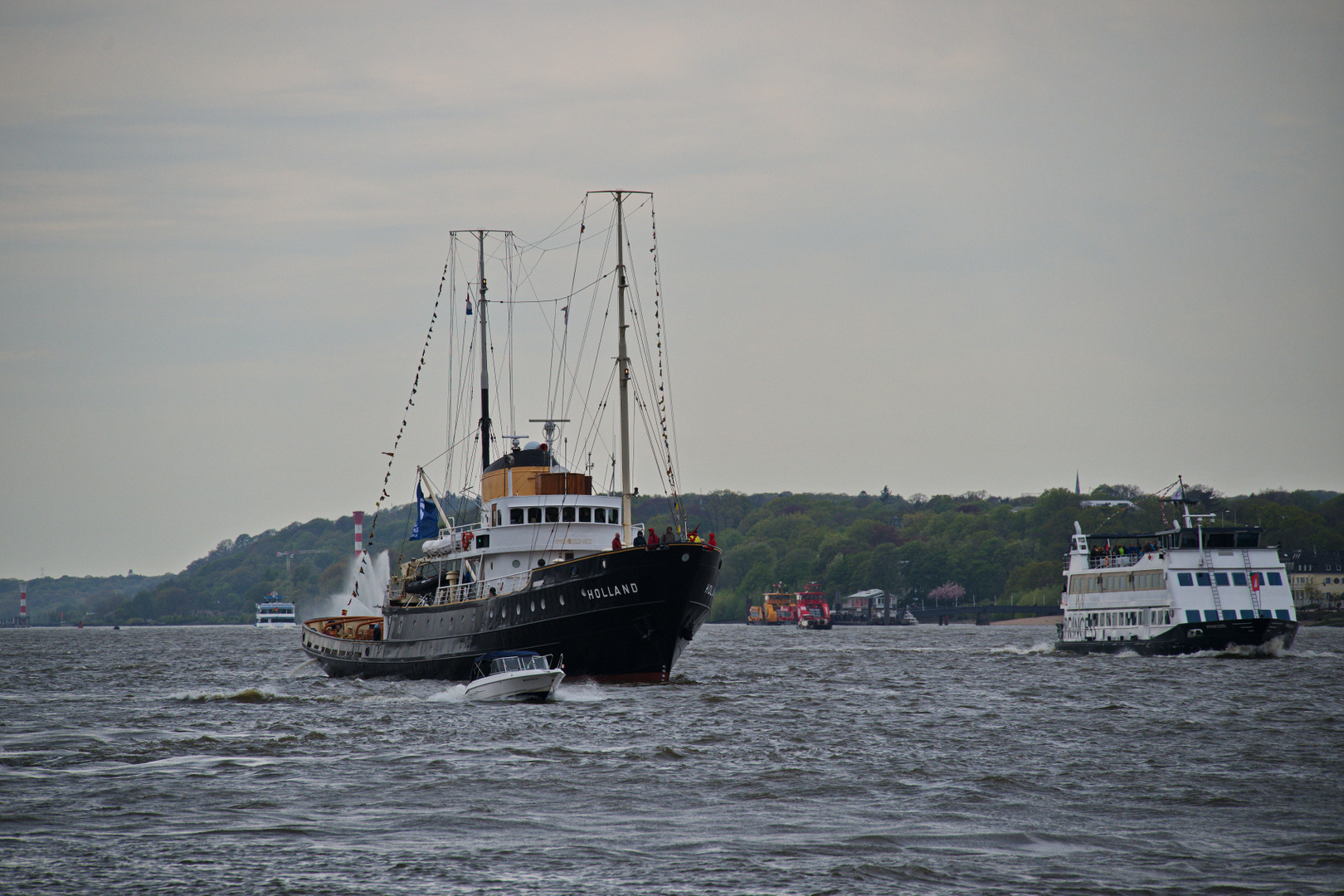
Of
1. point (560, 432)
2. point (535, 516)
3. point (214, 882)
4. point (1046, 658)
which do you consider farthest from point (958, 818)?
point (1046, 658)

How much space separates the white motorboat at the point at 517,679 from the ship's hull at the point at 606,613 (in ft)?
9.05

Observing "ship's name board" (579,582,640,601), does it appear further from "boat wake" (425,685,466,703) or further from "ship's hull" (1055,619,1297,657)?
"ship's hull" (1055,619,1297,657)

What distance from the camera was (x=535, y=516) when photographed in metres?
60.4

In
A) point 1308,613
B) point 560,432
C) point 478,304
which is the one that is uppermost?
point 478,304

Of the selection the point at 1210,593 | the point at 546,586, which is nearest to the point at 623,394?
the point at 546,586

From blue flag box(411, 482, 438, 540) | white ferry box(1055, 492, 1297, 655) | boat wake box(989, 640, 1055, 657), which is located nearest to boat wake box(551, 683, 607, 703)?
blue flag box(411, 482, 438, 540)

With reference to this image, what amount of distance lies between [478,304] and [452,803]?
2214 inches

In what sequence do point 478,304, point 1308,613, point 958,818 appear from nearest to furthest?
point 958,818 → point 478,304 → point 1308,613

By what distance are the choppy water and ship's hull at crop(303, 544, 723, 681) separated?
1.74m

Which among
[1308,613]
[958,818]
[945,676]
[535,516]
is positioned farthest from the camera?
[1308,613]

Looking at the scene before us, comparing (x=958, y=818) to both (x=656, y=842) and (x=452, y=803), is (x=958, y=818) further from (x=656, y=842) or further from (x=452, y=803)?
(x=452, y=803)

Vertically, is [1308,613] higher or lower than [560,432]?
lower

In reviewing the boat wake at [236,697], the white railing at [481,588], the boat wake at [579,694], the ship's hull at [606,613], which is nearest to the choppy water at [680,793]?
the boat wake at [579,694]

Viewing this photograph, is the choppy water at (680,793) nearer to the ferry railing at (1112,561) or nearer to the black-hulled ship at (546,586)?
the black-hulled ship at (546,586)
